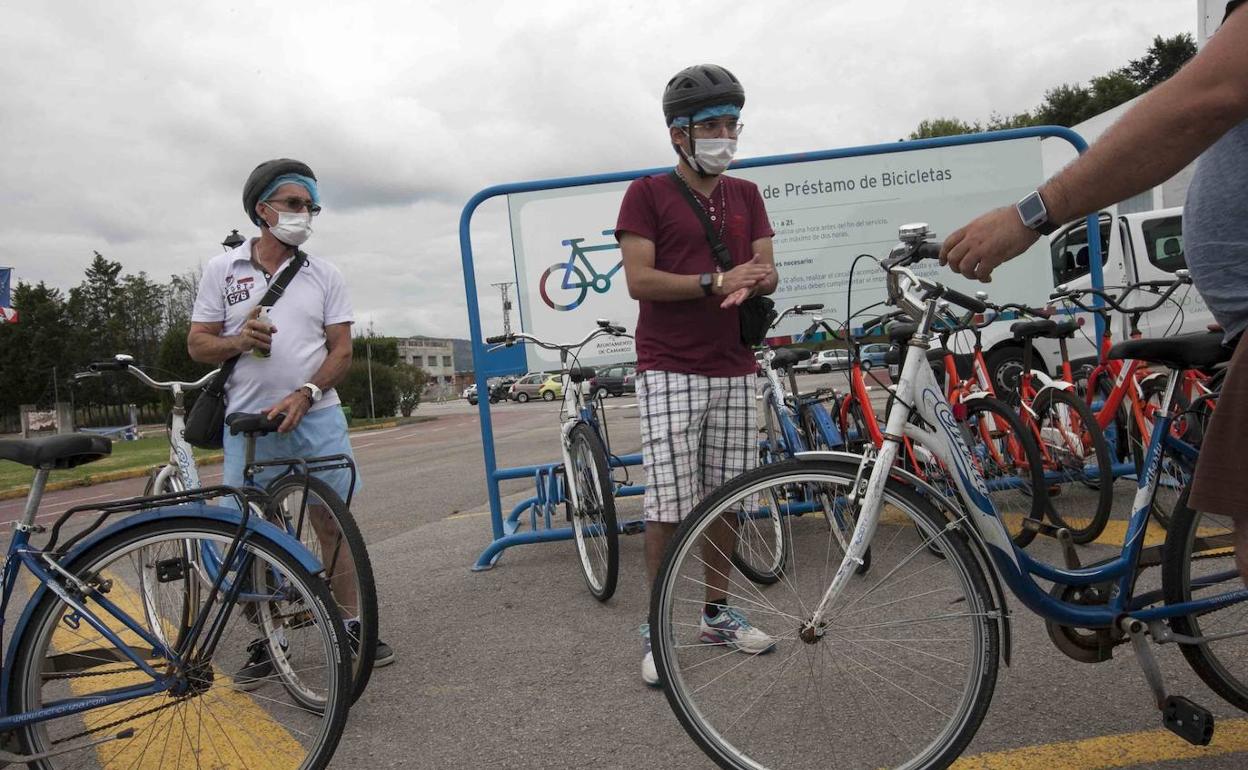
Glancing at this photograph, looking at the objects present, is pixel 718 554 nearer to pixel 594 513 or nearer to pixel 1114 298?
pixel 594 513

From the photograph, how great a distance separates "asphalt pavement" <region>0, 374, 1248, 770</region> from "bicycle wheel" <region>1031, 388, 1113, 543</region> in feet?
1.24

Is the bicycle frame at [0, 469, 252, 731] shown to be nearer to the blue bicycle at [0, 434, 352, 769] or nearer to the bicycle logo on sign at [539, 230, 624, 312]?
the blue bicycle at [0, 434, 352, 769]

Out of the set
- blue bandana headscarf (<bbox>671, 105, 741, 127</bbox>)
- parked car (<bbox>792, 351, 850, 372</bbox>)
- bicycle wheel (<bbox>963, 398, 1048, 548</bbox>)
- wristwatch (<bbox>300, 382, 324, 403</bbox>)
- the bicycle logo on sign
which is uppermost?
blue bandana headscarf (<bbox>671, 105, 741, 127</bbox>)

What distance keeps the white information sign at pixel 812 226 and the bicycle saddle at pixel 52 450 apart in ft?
9.13

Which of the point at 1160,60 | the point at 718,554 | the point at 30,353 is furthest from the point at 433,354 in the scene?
the point at 718,554

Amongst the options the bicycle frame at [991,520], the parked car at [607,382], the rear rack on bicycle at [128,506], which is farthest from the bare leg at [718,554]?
the parked car at [607,382]

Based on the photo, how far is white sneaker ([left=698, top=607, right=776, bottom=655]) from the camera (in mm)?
2299

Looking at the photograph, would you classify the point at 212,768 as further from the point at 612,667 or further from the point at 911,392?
the point at 911,392

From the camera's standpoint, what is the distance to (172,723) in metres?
2.26

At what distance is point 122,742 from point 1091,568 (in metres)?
2.73

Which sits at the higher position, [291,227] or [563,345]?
[291,227]

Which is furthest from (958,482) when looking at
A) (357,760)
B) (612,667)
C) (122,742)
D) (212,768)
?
(122,742)

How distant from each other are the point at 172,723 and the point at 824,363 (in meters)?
3.69

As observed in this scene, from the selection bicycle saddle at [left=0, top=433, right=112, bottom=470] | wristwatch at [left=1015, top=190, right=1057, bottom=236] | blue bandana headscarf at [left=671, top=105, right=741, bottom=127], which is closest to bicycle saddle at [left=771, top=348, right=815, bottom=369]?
blue bandana headscarf at [left=671, top=105, right=741, bottom=127]
